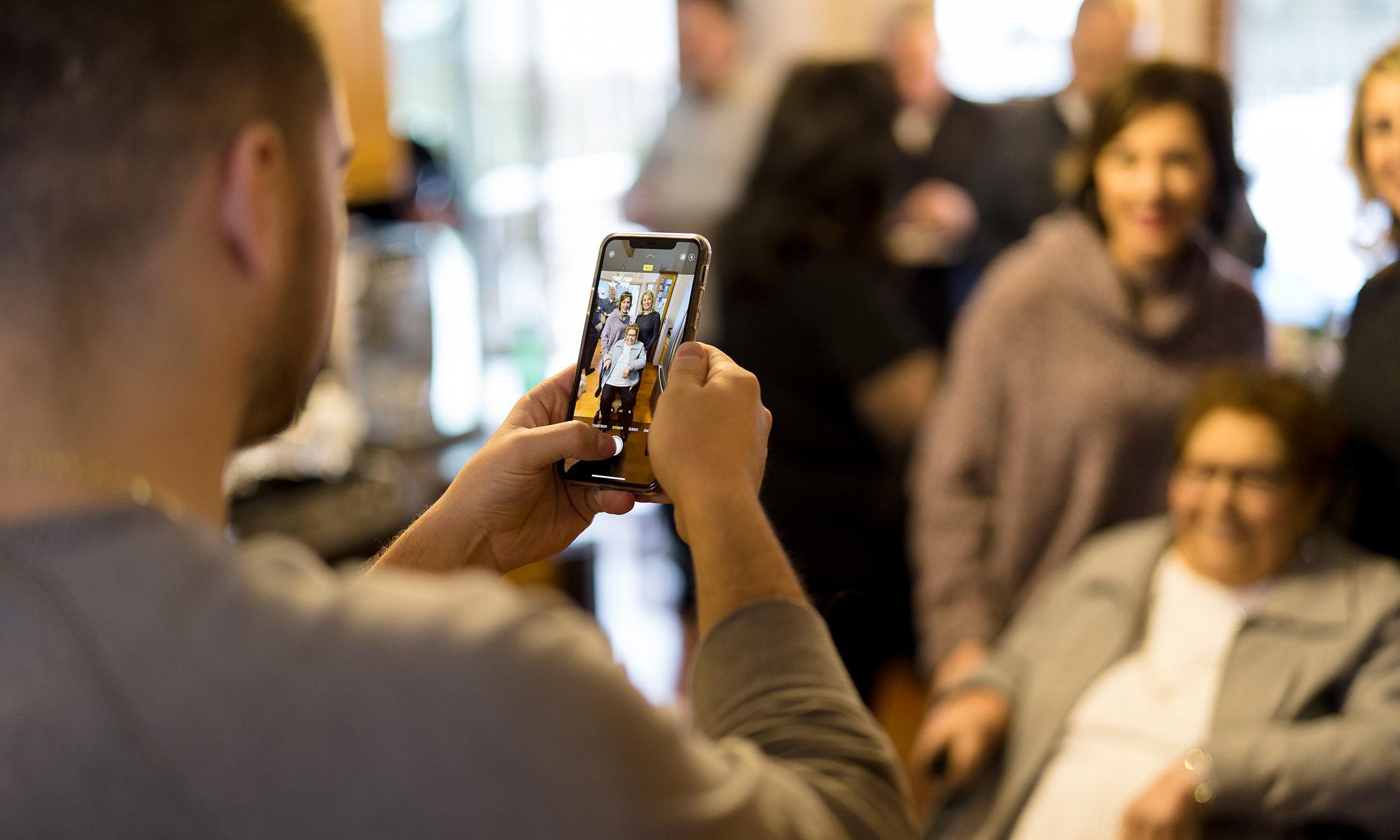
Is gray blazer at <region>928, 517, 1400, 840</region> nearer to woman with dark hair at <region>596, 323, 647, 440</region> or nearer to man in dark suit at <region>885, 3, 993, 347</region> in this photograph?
woman with dark hair at <region>596, 323, 647, 440</region>

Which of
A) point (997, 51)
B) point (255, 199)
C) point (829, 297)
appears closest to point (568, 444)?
point (255, 199)

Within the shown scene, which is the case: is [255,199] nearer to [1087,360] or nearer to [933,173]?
[1087,360]

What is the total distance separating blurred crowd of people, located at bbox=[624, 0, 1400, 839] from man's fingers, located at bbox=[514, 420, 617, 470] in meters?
0.09

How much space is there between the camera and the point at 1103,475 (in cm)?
131

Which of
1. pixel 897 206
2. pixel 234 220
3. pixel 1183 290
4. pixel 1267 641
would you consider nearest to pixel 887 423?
pixel 1183 290

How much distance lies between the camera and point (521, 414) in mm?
715

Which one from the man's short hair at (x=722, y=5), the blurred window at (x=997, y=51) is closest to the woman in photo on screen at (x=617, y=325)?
the blurred window at (x=997, y=51)

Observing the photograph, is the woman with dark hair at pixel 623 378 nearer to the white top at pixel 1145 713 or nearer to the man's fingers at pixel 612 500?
the man's fingers at pixel 612 500

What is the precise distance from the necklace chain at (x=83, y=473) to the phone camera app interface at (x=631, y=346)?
244 millimetres

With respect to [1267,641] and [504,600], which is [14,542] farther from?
[1267,641]

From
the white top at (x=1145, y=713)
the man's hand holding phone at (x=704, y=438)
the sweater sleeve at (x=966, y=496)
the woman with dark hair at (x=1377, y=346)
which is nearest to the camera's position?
the man's hand holding phone at (x=704, y=438)

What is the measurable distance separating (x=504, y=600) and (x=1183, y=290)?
93cm

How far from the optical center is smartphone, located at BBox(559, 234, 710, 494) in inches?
26.2

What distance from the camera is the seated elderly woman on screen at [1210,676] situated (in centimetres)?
90
